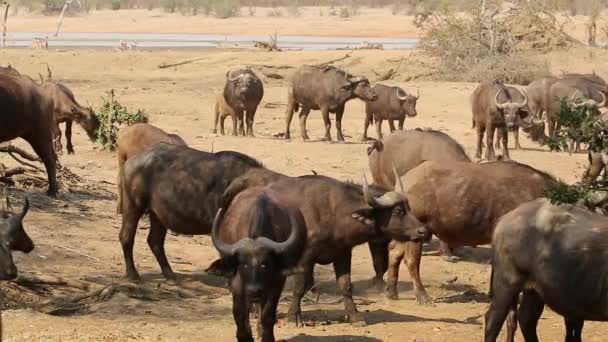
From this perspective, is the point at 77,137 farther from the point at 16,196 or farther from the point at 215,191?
the point at 215,191

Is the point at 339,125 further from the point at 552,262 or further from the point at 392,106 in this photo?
the point at 552,262

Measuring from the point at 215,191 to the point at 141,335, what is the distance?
96.0 inches

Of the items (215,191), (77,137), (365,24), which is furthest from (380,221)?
(365,24)

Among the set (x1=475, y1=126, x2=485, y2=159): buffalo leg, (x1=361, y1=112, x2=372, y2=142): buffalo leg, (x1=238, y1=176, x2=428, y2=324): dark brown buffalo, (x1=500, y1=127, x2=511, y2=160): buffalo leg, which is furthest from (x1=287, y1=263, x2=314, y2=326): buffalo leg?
(x1=361, y1=112, x2=372, y2=142): buffalo leg

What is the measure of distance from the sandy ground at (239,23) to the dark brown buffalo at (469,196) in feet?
183

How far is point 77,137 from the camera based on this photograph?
2577 cm

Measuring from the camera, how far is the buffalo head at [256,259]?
9.12 meters

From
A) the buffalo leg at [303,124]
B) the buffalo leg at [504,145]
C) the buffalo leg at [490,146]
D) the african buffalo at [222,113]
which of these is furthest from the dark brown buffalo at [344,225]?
the african buffalo at [222,113]

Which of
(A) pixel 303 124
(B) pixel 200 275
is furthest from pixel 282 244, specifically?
(A) pixel 303 124

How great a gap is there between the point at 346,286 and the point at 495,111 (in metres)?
14.0

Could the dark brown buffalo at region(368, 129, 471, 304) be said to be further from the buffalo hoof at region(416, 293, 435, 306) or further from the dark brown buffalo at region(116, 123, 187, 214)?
the dark brown buffalo at region(116, 123, 187, 214)

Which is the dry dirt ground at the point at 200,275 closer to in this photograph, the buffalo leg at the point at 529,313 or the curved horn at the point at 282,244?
the buffalo leg at the point at 529,313

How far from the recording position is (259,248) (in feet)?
30.2

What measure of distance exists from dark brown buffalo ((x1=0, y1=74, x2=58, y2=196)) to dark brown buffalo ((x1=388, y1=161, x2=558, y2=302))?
19.0ft
